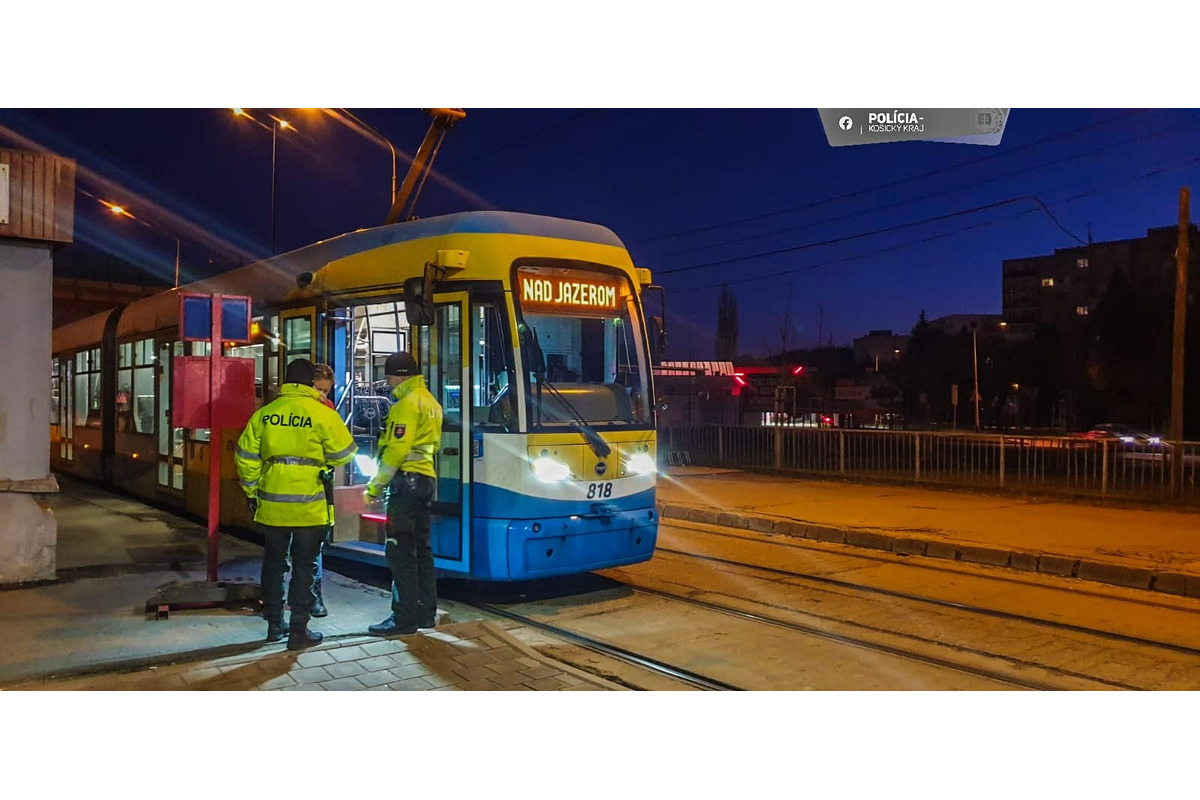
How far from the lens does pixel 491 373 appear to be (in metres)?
7.58

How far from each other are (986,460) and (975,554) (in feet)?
21.9

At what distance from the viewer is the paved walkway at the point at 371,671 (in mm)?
5426

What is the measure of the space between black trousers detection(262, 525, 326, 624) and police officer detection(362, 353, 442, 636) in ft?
1.79

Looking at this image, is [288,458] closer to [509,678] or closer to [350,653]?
[350,653]

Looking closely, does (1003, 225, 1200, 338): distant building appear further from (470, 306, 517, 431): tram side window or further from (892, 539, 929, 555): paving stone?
(470, 306, 517, 431): tram side window

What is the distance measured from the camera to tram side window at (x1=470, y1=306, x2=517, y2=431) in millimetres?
7512

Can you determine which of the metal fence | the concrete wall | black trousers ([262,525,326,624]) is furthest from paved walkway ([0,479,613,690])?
the metal fence

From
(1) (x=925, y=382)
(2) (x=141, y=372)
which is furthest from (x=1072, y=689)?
(1) (x=925, y=382)

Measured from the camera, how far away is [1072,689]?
230 inches

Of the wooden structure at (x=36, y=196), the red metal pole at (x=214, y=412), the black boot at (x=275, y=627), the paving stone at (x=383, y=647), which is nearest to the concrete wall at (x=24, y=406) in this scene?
the wooden structure at (x=36, y=196)

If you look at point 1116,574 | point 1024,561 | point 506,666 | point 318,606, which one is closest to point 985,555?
point 1024,561

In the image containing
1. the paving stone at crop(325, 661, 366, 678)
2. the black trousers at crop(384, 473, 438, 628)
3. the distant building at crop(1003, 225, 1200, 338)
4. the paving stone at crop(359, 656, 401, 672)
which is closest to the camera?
the paving stone at crop(325, 661, 366, 678)

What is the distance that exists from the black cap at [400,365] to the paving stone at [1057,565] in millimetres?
7550
